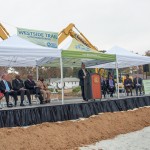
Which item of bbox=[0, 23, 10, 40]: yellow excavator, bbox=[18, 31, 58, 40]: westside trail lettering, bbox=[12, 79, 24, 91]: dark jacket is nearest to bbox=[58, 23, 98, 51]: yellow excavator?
bbox=[0, 23, 10, 40]: yellow excavator

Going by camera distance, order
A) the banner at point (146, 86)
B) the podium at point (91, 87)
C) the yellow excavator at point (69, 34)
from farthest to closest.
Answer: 1. the yellow excavator at point (69, 34)
2. the banner at point (146, 86)
3. the podium at point (91, 87)

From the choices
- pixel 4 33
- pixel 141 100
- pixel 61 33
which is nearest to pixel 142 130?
pixel 141 100

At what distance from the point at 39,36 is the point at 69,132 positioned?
18.9ft

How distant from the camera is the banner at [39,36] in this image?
13.3 m

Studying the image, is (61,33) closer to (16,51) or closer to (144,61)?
(144,61)

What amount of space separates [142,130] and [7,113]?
4.64 metres

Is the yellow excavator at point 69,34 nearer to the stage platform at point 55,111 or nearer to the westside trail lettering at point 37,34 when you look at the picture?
the westside trail lettering at point 37,34

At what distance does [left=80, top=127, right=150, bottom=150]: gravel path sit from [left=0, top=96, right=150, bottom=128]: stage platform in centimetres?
171

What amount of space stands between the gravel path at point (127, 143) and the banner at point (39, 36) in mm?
5614

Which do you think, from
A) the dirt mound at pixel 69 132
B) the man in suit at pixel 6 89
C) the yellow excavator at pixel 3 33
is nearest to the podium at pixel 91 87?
the dirt mound at pixel 69 132

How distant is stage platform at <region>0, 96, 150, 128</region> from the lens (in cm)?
891

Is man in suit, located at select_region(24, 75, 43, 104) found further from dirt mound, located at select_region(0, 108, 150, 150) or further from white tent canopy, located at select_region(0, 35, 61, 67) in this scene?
dirt mound, located at select_region(0, 108, 150, 150)

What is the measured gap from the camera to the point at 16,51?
9789mm

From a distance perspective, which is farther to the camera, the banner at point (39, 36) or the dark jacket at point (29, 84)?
the banner at point (39, 36)
